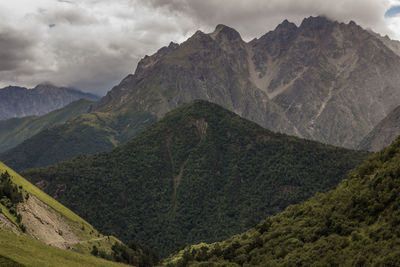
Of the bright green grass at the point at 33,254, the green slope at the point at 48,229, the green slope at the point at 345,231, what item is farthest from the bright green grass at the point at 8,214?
the green slope at the point at 345,231

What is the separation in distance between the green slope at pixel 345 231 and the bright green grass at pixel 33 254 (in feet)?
126

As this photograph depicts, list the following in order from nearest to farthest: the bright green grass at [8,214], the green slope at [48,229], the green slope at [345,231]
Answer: the green slope at [345,231] → the green slope at [48,229] → the bright green grass at [8,214]

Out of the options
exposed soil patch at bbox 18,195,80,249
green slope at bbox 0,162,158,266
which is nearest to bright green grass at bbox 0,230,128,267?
green slope at bbox 0,162,158,266

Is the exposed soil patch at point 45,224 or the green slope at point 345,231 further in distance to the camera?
the exposed soil patch at point 45,224

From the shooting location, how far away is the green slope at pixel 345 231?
7119 centimetres

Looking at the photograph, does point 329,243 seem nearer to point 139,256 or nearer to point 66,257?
point 66,257

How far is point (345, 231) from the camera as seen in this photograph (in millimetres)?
83000

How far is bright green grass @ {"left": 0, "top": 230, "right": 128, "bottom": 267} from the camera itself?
211 feet

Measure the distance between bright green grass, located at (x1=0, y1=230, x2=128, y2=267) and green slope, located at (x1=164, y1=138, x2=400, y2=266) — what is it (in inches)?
1513


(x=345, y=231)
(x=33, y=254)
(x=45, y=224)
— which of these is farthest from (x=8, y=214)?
(x=345, y=231)

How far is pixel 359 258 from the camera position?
67938 millimetres

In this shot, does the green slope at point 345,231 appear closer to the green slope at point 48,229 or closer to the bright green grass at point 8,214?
the green slope at point 48,229

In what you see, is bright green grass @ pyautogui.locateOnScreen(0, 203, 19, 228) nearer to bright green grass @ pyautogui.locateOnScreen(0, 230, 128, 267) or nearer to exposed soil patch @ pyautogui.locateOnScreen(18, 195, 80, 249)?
exposed soil patch @ pyautogui.locateOnScreen(18, 195, 80, 249)

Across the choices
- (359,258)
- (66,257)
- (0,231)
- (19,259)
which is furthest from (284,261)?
(0,231)
